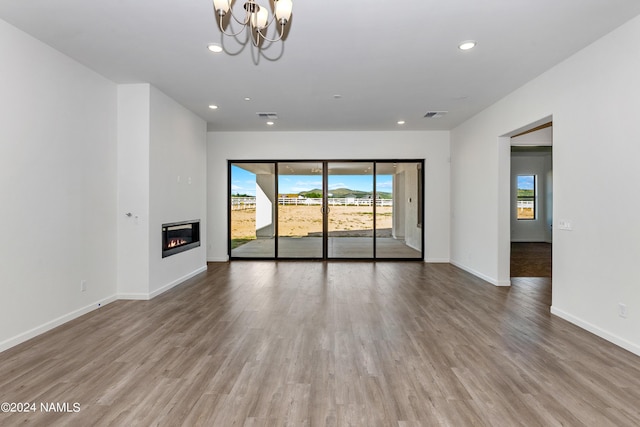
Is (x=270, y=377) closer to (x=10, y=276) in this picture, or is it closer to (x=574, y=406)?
(x=574, y=406)

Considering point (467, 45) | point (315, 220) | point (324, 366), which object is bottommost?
point (324, 366)

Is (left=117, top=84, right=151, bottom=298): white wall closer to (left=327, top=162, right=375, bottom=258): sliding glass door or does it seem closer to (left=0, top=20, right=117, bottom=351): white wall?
(left=0, top=20, right=117, bottom=351): white wall

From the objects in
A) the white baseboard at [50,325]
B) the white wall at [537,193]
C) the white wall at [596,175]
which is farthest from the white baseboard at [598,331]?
the white wall at [537,193]

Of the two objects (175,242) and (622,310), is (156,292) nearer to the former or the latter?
(175,242)

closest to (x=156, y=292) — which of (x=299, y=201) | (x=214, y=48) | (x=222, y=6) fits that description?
(x=214, y=48)

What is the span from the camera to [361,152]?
7312 mm

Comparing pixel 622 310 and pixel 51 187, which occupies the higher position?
pixel 51 187

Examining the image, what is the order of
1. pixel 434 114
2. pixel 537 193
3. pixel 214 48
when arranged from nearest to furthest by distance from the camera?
pixel 214 48 → pixel 434 114 → pixel 537 193

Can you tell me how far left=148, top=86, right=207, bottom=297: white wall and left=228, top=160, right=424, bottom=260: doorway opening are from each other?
55.0 inches

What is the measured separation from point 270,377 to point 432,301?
2.67 metres

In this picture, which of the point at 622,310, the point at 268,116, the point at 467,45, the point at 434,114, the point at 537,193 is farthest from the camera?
the point at 537,193

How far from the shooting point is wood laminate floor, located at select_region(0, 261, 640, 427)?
6.53 feet

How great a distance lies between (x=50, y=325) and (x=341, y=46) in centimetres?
407

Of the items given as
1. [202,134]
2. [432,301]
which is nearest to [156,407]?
[432,301]
